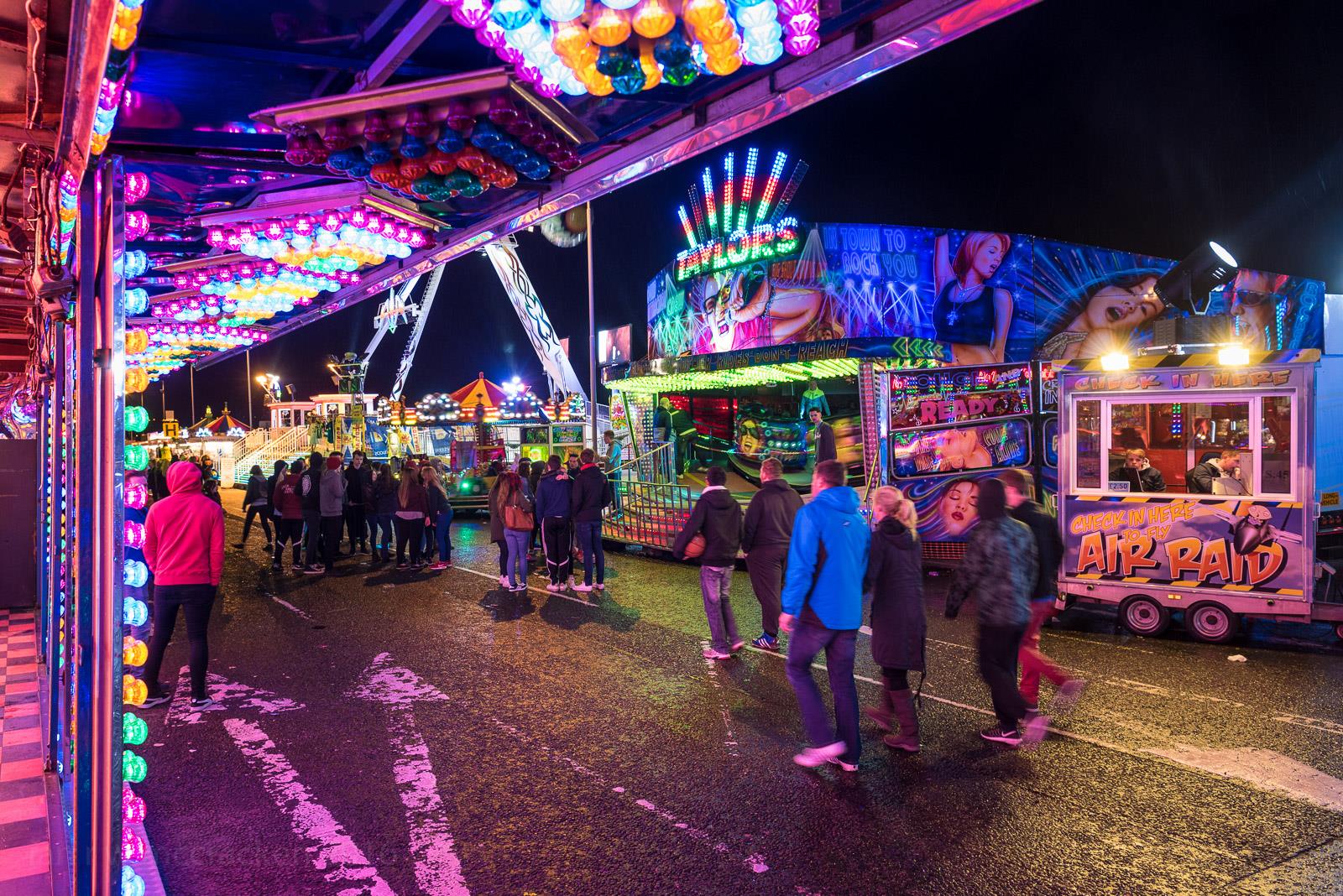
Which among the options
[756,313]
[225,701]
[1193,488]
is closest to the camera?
[225,701]

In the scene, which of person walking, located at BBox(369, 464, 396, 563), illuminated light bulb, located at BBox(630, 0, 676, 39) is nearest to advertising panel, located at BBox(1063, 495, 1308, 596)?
illuminated light bulb, located at BBox(630, 0, 676, 39)

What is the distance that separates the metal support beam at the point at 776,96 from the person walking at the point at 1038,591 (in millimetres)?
3447

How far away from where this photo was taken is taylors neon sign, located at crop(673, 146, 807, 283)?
21891 millimetres

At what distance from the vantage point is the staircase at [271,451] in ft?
133

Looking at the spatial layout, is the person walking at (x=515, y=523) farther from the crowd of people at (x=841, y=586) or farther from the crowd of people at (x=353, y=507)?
the crowd of people at (x=841, y=586)

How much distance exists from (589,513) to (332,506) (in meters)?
4.88

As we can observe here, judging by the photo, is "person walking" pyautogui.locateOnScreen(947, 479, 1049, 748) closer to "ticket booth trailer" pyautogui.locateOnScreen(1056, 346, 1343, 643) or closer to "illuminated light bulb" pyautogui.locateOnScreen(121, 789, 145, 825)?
"ticket booth trailer" pyautogui.locateOnScreen(1056, 346, 1343, 643)

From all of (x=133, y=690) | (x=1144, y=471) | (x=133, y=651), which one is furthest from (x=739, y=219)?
(x=133, y=690)

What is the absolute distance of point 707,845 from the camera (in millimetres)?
4312

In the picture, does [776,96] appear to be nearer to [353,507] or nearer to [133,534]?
[133,534]

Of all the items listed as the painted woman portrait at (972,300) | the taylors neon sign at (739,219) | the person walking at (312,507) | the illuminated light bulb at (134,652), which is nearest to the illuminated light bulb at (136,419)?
the illuminated light bulb at (134,652)

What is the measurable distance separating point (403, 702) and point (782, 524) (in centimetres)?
361

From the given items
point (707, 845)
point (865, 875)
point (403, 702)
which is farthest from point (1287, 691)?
point (403, 702)

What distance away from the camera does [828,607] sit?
17.4 feet
